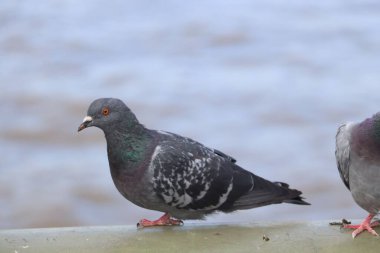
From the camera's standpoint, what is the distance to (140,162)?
502 centimetres

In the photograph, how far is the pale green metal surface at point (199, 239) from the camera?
4285mm

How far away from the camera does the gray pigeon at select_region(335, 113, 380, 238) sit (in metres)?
4.79

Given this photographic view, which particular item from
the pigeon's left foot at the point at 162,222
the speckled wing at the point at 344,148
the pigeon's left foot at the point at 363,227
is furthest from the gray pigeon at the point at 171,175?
the pigeon's left foot at the point at 363,227

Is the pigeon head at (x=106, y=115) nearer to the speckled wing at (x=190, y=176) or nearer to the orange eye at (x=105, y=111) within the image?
the orange eye at (x=105, y=111)

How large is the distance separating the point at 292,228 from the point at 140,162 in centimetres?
101

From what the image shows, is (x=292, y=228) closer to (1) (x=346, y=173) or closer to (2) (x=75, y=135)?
(1) (x=346, y=173)

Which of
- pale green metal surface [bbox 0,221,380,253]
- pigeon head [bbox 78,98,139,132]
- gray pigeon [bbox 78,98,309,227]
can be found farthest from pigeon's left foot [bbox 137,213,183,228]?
pigeon head [bbox 78,98,139,132]

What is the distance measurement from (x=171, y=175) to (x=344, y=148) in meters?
1.03

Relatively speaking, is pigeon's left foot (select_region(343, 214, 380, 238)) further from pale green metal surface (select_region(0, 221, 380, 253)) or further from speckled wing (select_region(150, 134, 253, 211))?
speckled wing (select_region(150, 134, 253, 211))

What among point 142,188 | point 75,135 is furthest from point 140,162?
point 75,135

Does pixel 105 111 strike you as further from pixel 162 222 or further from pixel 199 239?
pixel 199 239

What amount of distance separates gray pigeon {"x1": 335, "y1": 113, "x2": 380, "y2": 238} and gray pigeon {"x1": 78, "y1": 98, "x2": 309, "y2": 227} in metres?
0.44

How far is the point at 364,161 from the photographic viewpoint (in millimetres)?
4848

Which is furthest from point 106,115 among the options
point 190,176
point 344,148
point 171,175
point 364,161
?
point 364,161
